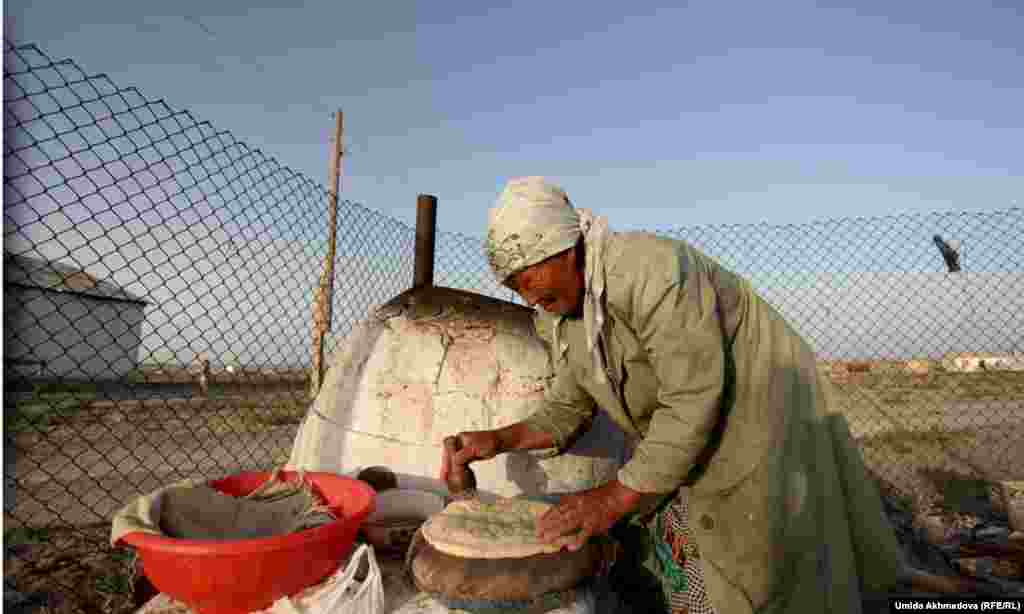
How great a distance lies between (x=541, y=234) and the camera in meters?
1.77

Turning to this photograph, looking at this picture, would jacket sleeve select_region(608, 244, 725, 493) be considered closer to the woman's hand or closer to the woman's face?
the woman's hand

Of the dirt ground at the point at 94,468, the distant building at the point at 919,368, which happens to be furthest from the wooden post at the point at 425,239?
the distant building at the point at 919,368

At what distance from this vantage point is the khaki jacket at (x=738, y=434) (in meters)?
1.69

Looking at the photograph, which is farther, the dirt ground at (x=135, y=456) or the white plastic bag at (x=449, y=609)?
the dirt ground at (x=135, y=456)

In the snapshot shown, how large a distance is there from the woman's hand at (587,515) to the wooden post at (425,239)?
237cm

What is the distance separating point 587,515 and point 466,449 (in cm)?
70

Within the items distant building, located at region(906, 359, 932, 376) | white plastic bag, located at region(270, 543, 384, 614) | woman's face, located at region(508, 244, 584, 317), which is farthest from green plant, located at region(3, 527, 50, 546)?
distant building, located at region(906, 359, 932, 376)

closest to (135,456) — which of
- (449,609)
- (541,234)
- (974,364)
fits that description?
(449,609)

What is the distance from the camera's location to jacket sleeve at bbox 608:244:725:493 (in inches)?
65.6

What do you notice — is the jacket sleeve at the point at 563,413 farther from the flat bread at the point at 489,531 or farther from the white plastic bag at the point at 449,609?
the white plastic bag at the point at 449,609

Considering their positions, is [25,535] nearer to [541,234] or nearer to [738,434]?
[541,234]

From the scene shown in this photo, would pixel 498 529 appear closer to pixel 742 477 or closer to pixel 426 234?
pixel 742 477

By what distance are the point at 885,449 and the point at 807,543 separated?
9.10m

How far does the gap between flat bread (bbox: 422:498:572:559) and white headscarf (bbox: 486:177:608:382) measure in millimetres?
724
